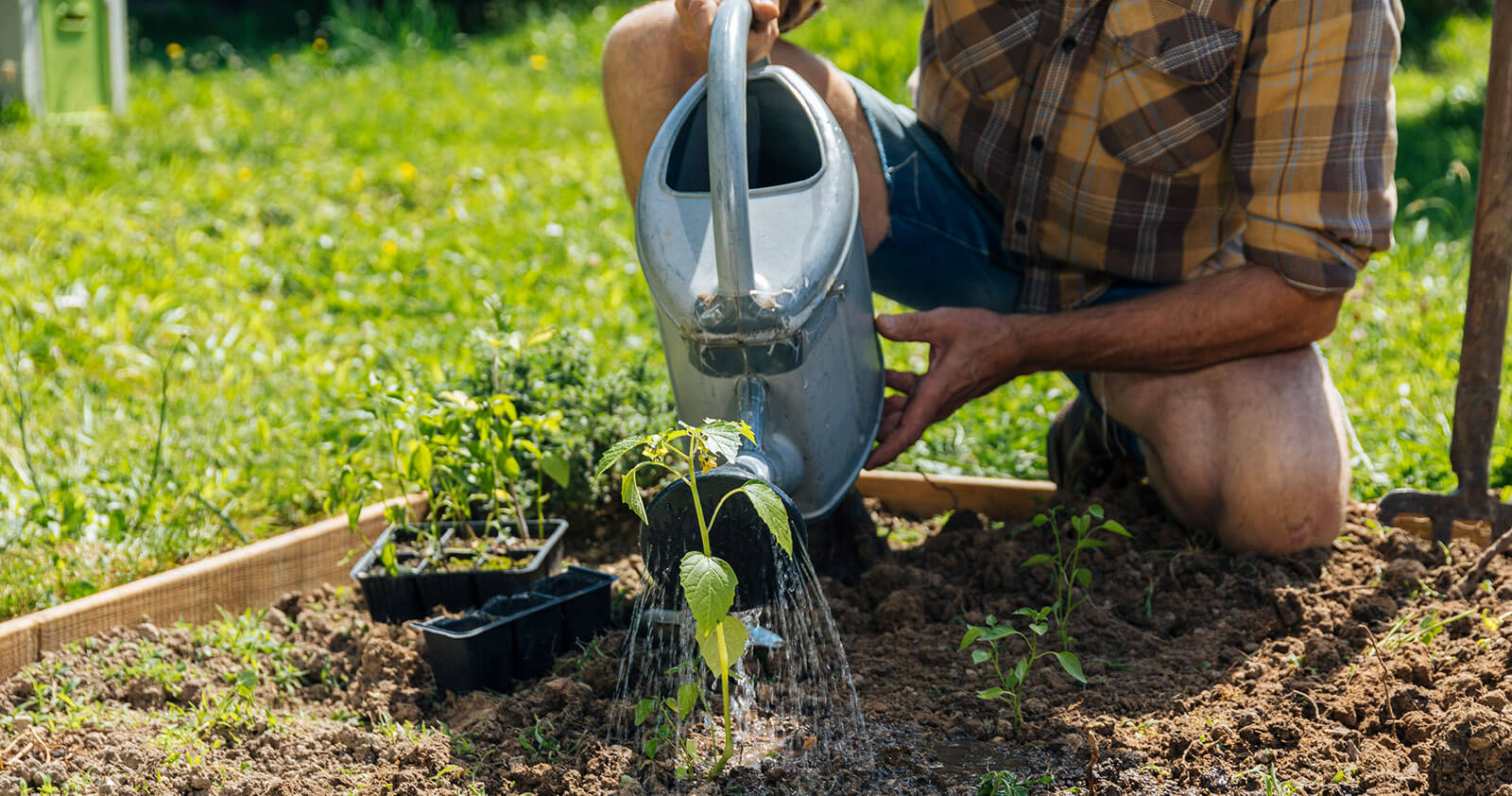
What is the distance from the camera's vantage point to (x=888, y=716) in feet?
5.24

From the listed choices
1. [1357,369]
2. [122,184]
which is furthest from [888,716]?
[122,184]

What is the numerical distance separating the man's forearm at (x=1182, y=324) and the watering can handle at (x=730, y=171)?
0.73 metres

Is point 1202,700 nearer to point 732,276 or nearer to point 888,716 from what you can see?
point 888,716

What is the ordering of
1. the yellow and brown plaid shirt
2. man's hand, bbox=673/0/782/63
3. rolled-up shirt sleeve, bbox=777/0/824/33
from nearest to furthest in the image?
1. man's hand, bbox=673/0/782/63
2. the yellow and brown plaid shirt
3. rolled-up shirt sleeve, bbox=777/0/824/33

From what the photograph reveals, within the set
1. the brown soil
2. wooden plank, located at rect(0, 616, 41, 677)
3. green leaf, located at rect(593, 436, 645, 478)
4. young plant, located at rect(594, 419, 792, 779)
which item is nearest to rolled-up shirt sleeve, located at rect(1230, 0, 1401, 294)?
the brown soil

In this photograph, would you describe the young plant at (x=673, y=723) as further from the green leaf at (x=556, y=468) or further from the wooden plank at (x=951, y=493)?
the wooden plank at (x=951, y=493)

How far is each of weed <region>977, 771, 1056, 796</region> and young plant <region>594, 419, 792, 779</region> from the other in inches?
Result: 11.4

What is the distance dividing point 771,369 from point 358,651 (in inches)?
31.2

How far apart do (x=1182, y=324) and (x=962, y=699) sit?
767 millimetres

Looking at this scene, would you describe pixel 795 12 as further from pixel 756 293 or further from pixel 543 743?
pixel 543 743

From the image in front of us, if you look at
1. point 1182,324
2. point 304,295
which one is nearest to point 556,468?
point 1182,324

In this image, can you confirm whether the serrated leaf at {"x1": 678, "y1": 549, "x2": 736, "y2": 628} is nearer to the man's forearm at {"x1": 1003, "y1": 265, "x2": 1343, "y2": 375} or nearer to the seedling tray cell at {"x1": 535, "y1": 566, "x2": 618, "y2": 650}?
the seedling tray cell at {"x1": 535, "y1": 566, "x2": 618, "y2": 650}

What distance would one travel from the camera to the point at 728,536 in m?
1.38

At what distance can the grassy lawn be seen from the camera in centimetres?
222
